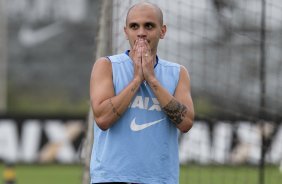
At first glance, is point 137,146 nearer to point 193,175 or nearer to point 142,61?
point 142,61

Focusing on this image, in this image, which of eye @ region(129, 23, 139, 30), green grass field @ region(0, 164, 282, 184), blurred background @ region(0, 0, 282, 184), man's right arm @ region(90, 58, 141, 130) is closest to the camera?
man's right arm @ region(90, 58, 141, 130)

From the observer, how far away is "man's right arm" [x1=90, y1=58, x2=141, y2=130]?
4766 mm

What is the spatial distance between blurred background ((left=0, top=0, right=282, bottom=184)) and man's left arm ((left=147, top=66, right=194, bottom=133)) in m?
2.25

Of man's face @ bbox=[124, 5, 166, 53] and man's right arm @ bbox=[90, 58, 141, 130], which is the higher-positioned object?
man's face @ bbox=[124, 5, 166, 53]

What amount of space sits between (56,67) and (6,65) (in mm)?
1714

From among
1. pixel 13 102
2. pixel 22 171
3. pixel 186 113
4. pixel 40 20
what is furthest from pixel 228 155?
pixel 40 20

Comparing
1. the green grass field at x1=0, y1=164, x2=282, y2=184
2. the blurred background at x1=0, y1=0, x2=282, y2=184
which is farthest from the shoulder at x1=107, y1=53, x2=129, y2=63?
the green grass field at x1=0, y1=164, x2=282, y2=184

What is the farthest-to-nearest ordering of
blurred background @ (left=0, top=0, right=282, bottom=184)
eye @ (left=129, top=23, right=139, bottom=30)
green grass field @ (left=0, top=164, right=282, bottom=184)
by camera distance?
green grass field @ (left=0, top=164, right=282, bottom=184)
blurred background @ (left=0, top=0, right=282, bottom=184)
eye @ (left=129, top=23, right=139, bottom=30)

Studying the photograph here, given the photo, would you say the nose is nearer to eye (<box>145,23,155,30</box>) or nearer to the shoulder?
eye (<box>145,23,155,30</box>)

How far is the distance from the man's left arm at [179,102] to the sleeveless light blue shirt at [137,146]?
0.22 feet

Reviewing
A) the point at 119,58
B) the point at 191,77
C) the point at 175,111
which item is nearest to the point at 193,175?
the point at 191,77

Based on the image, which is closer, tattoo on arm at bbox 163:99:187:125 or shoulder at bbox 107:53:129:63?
tattoo on arm at bbox 163:99:187:125

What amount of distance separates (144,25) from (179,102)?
Answer: 1.45 ft

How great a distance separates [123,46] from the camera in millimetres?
7641
